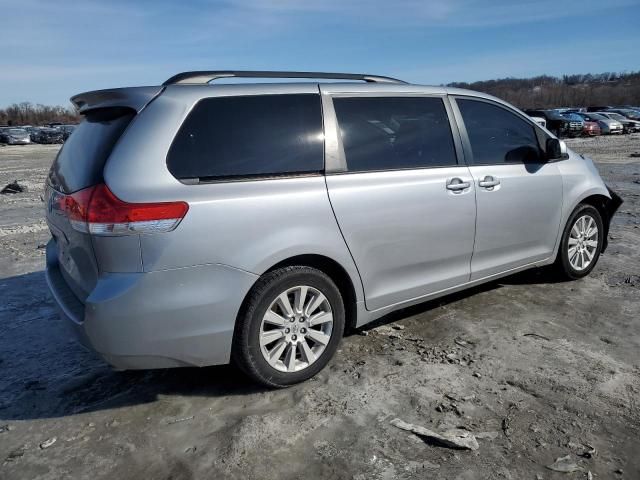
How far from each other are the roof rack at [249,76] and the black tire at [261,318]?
1238mm

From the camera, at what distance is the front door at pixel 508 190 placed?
13.9 ft

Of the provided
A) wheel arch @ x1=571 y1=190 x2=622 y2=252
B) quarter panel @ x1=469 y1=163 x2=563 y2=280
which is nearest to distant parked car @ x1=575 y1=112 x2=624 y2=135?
wheel arch @ x1=571 y1=190 x2=622 y2=252

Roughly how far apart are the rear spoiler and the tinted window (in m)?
0.28

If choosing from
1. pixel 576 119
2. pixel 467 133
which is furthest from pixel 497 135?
pixel 576 119

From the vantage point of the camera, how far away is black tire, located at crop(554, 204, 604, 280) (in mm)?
5016

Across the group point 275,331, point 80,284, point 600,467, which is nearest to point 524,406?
point 600,467

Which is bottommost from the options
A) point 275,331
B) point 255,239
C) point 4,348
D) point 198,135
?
point 4,348

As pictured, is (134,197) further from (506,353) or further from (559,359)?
(559,359)

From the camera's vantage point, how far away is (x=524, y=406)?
310 cm

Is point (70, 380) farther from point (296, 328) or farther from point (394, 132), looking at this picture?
point (394, 132)

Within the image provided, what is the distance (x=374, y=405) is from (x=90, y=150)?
218 centimetres

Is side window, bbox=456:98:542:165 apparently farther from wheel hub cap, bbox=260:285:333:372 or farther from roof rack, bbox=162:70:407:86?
wheel hub cap, bbox=260:285:333:372

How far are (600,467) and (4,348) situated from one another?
402cm

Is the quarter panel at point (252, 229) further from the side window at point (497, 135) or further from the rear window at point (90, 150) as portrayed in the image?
the side window at point (497, 135)
